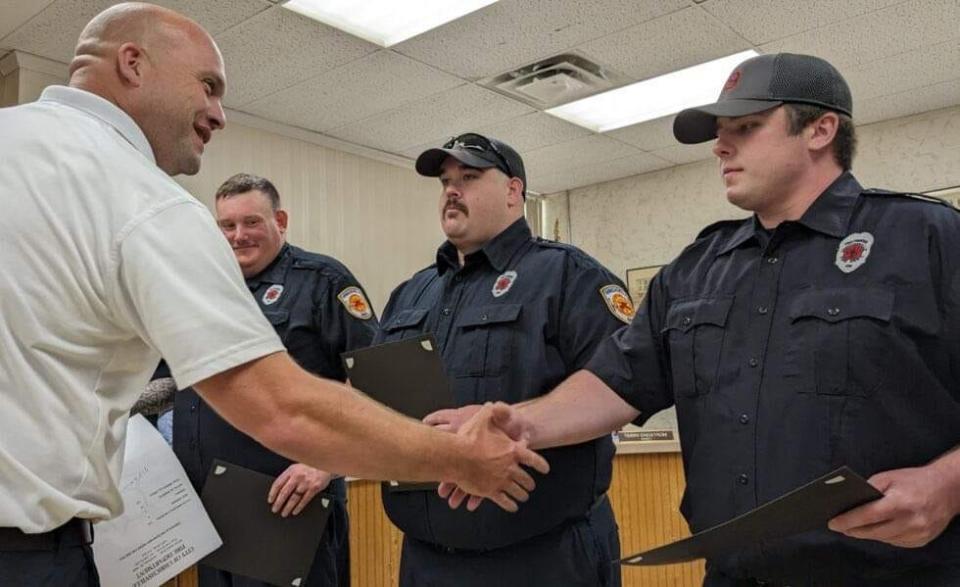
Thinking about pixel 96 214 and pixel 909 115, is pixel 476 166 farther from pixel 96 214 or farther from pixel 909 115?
pixel 909 115

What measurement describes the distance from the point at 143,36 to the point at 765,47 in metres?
3.25

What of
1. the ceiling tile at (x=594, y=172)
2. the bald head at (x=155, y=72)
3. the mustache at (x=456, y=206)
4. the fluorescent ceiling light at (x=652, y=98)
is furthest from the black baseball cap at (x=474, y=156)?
the ceiling tile at (x=594, y=172)

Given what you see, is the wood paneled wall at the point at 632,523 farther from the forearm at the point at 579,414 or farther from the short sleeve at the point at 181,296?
the short sleeve at the point at 181,296

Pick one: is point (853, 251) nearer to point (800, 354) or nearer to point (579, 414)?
point (800, 354)

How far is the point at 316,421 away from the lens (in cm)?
117

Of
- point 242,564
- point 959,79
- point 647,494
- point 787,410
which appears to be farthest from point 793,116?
point 959,79

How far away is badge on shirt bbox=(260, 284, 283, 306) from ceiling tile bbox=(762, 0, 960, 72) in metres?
2.61

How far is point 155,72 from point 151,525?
43.5 inches

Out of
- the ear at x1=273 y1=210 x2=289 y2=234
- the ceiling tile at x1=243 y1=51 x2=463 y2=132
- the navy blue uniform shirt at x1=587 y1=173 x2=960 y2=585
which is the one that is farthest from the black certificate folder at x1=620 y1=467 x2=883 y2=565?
the ceiling tile at x1=243 y1=51 x2=463 y2=132

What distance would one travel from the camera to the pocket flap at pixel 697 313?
146cm

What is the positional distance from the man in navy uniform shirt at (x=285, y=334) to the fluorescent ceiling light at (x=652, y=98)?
2.36 meters

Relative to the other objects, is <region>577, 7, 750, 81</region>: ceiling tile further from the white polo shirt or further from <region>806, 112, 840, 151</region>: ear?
the white polo shirt

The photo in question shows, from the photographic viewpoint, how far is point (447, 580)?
74.3 inches

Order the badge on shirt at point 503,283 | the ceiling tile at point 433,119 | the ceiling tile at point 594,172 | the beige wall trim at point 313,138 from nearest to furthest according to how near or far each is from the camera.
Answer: the badge on shirt at point 503,283
the ceiling tile at point 433,119
the beige wall trim at point 313,138
the ceiling tile at point 594,172
